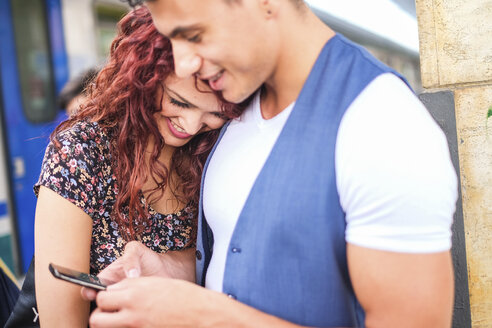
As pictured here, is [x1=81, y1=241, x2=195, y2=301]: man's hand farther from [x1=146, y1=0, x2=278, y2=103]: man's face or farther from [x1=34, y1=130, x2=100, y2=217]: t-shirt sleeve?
[x1=146, y1=0, x2=278, y2=103]: man's face

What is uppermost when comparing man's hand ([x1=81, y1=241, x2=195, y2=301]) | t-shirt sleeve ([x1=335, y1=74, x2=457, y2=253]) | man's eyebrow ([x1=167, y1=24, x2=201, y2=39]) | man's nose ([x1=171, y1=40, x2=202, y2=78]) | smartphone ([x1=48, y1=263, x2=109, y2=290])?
man's eyebrow ([x1=167, y1=24, x2=201, y2=39])

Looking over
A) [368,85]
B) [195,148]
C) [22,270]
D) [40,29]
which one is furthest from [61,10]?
[368,85]

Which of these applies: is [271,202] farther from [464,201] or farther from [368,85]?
[464,201]

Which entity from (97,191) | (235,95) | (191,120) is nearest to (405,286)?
(235,95)

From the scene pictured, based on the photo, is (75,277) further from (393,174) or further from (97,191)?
(393,174)

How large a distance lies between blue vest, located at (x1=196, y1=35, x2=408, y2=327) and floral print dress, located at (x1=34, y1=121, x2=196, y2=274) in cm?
54

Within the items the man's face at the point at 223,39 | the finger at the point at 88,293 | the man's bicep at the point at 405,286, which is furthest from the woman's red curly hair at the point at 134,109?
the man's bicep at the point at 405,286

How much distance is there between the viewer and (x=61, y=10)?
4309mm

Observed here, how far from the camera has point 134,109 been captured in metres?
1.59

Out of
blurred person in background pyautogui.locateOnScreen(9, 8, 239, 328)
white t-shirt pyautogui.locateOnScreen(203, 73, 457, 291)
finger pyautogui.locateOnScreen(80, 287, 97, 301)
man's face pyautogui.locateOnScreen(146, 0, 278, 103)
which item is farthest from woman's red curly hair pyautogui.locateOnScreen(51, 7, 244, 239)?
white t-shirt pyautogui.locateOnScreen(203, 73, 457, 291)

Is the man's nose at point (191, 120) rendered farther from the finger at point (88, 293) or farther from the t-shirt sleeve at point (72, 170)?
the finger at point (88, 293)

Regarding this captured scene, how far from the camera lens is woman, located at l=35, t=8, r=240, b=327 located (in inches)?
55.9

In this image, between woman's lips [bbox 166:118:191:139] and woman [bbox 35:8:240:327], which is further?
woman's lips [bbox 166:118:191:139]

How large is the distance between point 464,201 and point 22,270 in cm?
364
